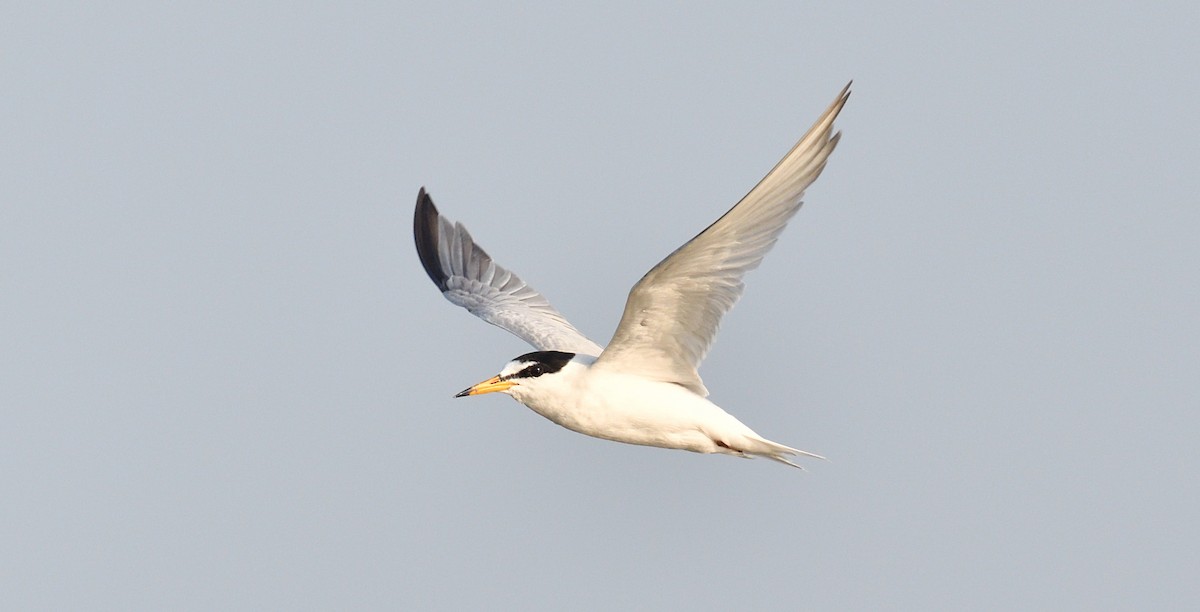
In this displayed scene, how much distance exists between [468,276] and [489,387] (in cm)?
431

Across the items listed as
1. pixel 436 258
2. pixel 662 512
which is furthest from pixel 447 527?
pixel 436 258

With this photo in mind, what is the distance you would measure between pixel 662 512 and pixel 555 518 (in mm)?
12044

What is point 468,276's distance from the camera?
49.0 feet

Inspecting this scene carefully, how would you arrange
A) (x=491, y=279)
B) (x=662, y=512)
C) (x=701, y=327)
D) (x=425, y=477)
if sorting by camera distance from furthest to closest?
(x=662, y=512) → (x=425, y=477) → (x=491, y=279) → (x=701, y=327)

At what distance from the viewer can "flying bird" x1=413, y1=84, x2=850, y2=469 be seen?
31.0ft

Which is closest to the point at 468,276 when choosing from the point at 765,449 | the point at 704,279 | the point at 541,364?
the point at 541,364

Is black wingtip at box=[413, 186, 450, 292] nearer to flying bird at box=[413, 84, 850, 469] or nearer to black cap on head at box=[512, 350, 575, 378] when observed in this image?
flying bird at box=[413, 84, 850, 469]

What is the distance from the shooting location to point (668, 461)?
6075cm

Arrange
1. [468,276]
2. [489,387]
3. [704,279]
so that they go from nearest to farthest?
[704,279] < [489,387] < [468,276]

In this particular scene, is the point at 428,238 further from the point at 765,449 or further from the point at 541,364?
the point at 765,449

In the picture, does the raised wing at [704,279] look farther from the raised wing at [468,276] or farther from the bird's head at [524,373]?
the raised wing at [468,276]

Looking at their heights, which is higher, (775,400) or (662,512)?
(775,400)

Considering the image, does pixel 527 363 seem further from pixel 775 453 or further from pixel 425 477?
pixel 425 477

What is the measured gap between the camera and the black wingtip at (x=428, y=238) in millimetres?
14891
